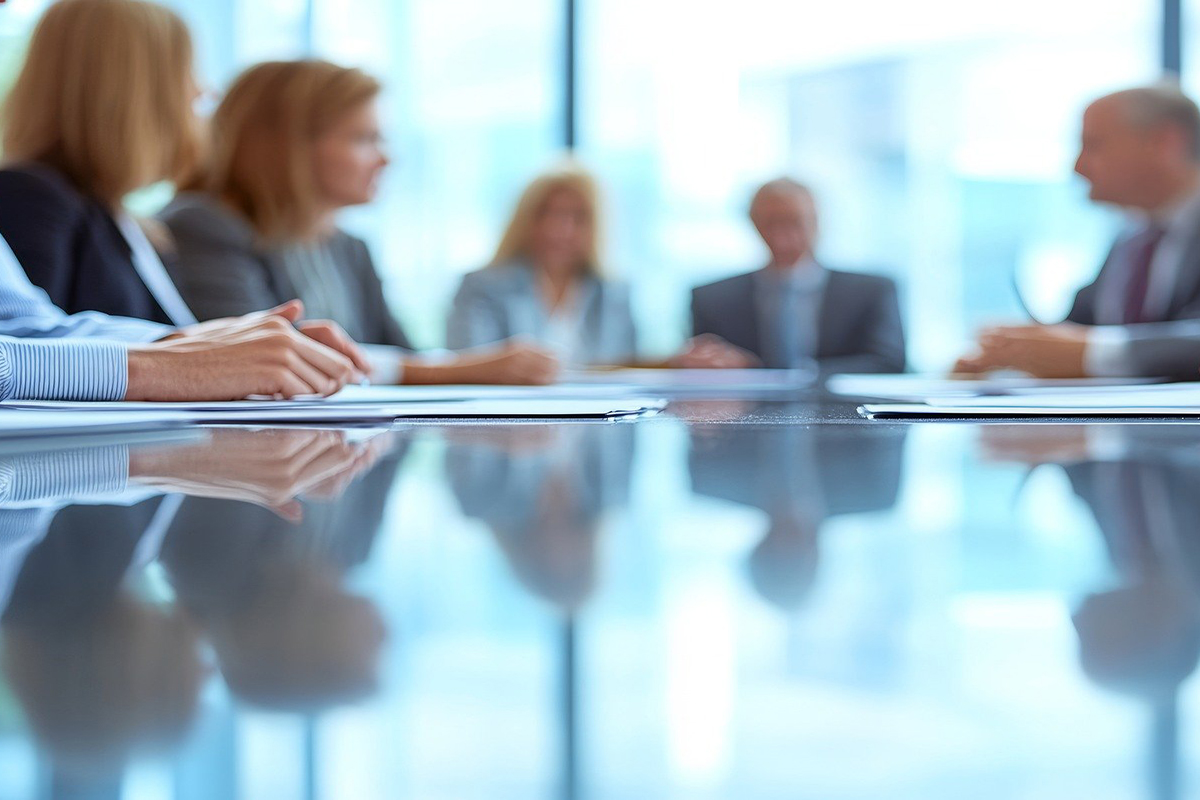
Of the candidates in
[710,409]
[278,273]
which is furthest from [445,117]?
[710,409]

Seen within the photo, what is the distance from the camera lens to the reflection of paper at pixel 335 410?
0.50 metres

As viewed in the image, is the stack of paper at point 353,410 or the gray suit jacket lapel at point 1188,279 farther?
the gray suit jacket lapel at point 1188,279

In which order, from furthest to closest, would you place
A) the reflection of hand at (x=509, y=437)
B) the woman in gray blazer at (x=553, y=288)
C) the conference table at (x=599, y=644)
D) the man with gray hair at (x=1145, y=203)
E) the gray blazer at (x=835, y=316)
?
the woman in gray blazer at (x=553, y=288) < the gray blazer at (x=835, y=316) < the man with gray hair at (x=1145, y=203) < the reflection of hand at (x=509, y=437) < the conference table at (x=599, y=644)

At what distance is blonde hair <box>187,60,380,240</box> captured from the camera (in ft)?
5.31

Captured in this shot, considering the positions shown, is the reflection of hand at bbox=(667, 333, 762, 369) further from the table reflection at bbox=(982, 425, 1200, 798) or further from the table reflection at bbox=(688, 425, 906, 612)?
the table reflection at bbox=(982, 425, 1200, 798)

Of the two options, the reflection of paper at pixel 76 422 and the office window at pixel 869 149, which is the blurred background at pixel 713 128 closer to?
the office window at pixel 869 149

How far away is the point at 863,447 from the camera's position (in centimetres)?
40

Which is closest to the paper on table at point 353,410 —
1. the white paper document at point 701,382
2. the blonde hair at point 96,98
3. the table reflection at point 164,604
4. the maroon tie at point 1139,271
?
the table reflection at point 164,604

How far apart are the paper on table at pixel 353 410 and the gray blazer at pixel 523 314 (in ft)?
5.92

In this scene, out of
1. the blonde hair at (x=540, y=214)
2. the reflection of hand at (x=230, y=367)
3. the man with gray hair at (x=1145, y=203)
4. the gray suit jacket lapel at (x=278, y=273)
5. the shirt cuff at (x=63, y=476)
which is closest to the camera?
the shirt cuff at (x=63, y=476)

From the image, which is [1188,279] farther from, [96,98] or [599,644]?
[599,644]

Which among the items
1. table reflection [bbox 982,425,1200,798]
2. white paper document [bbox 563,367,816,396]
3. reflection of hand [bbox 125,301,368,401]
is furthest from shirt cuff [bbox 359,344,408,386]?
table reflection [bbox 982,425,1200,798]

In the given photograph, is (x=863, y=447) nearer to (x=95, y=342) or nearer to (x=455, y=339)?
(x=95, y=342)

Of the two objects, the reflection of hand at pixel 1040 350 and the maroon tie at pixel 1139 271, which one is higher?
the maroon tie at pixel 1139 271
